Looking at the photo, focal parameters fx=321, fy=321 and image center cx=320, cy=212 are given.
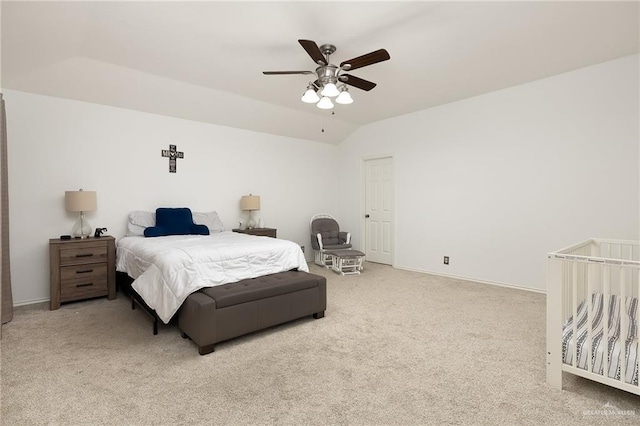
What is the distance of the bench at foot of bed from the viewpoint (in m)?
2.42

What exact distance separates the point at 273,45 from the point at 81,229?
3062mm

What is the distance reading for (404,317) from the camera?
10.5ft

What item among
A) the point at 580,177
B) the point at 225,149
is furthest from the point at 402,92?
the point at 225,149

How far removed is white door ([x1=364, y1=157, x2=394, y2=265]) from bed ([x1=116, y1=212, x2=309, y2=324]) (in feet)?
9.09

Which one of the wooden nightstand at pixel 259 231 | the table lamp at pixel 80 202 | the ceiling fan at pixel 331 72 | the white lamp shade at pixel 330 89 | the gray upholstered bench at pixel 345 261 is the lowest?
the gray upholstered bench at pixel 345 261

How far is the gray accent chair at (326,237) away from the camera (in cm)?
563

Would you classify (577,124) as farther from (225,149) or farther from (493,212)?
(225,149)

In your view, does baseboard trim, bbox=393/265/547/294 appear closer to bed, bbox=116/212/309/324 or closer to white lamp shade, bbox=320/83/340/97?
bed, bbox=116/212/309/324

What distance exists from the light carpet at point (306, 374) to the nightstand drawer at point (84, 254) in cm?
53

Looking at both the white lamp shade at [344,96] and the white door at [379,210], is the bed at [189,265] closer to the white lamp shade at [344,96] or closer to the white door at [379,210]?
the white lamp shade at [344,96]

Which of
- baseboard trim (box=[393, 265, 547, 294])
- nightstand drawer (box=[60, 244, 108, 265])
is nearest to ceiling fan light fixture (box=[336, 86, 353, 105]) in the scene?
nightstand drawer (box=[60, 244, 108, 265])

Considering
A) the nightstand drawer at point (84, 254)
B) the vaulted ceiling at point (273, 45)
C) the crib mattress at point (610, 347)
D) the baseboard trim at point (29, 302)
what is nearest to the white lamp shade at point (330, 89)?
the vaulted ceiling at point (273, 45)

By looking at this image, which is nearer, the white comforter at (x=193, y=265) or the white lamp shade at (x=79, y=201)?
the white comforter at (x=193, y=265)

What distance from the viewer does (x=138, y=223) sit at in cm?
416
